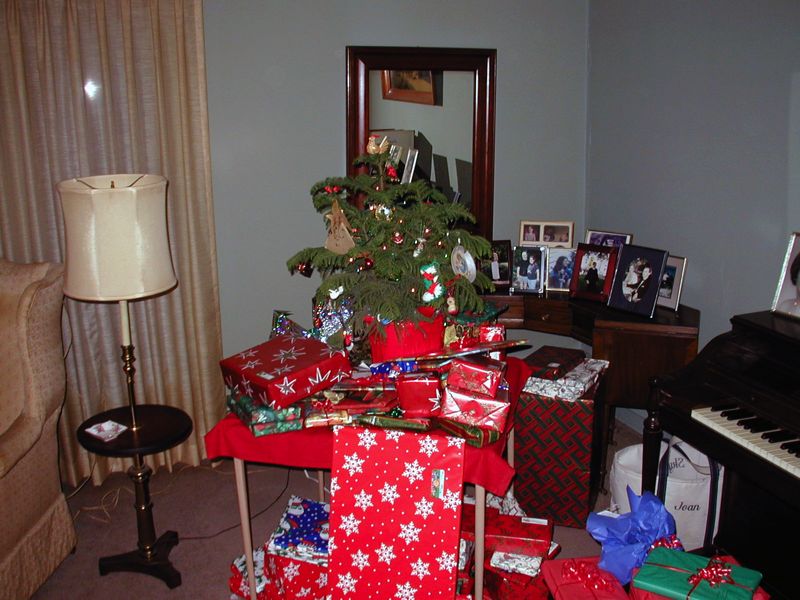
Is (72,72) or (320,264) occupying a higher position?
(72,72)

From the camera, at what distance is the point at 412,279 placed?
221 centimetres

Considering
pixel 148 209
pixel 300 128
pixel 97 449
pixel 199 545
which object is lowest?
pixel 199 545

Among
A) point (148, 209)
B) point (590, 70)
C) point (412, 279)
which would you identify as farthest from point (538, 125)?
point (148, 209)

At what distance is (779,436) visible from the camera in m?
2.02

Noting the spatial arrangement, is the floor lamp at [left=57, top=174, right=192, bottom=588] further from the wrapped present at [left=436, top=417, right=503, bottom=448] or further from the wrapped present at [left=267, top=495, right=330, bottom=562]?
the wrapped present at [left=436, top=417, right=503, bottom=448]

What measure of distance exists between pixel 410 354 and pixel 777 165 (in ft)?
5.12

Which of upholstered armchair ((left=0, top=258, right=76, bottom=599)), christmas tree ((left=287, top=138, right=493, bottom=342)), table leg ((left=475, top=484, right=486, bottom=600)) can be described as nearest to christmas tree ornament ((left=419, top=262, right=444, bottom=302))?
christmas tree ((left=287, top=138, right=493, bottom=342))

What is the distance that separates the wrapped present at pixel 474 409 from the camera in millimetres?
2035

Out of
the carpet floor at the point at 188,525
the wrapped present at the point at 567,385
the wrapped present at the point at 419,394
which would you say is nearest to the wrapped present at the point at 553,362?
the wrapped present at the point at 567,385

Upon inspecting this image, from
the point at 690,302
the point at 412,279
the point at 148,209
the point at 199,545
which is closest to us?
the point at 412,279

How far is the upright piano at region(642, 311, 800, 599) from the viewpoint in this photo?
2.00 metres

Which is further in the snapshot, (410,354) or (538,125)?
(538,125)

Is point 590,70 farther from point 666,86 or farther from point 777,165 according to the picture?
point 777,165

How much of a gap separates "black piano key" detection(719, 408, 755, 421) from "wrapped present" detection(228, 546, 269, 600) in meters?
1.62
